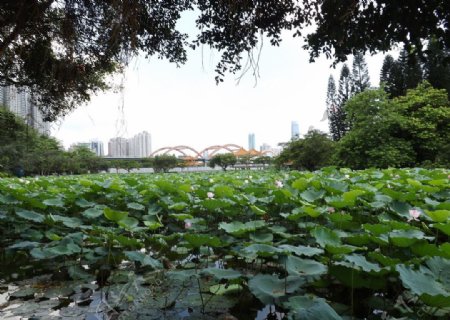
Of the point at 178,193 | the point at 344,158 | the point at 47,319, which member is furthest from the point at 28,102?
the point at 344,158

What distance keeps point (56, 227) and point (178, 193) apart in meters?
1.04

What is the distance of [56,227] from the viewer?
2496 millimetres

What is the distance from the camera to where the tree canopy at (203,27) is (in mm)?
1621

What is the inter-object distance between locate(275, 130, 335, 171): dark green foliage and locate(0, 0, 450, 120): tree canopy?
16.8 m

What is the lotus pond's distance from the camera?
4.04 ft

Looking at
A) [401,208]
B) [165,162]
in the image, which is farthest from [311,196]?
[165,162]

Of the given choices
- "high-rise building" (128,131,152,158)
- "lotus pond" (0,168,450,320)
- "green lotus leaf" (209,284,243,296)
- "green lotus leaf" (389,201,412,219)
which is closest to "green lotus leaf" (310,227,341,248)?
"lotus pond" (0,168,450,320)

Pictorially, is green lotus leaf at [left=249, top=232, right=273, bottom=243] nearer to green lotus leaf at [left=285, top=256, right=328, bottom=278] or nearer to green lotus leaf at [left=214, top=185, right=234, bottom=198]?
green lotus leaf at [left=285, top=256, right=328, bottom=278]

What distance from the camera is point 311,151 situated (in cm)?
2050

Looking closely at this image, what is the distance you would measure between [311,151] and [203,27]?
18624mm

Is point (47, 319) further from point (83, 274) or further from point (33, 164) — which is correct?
point (33, 164)

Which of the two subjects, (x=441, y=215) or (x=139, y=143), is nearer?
(x=441, y=215)

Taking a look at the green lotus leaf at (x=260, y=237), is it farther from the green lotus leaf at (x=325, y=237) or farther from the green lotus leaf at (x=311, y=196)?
the green lotus leaf at (x=311, y=196)

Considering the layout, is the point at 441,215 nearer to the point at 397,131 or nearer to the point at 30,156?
the point at 397,131
